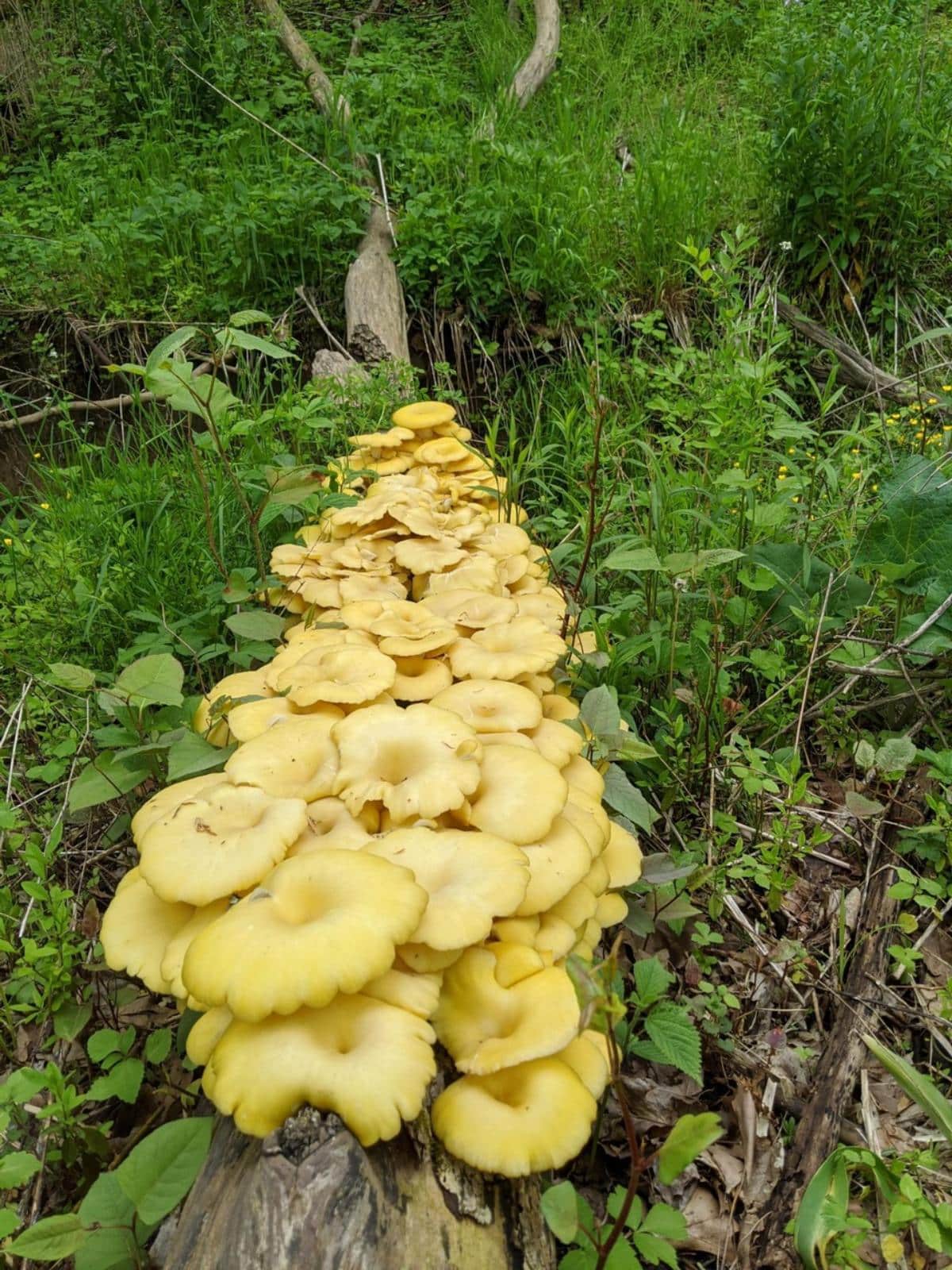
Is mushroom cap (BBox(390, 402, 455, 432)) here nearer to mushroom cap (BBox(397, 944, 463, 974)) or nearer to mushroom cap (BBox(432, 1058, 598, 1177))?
mushroom cap (BBox(397, 944, 463, 974))

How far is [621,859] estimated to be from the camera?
2.04 metres

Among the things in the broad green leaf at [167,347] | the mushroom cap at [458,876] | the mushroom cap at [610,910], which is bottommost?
the mushroom cap at [610,910]

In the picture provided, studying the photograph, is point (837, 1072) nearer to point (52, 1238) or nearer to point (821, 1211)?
point (821, 1211)

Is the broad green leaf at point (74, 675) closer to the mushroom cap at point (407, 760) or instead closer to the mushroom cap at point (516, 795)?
the mushroom cap at point (407, 760)

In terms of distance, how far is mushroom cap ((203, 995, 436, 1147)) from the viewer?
1.33 m

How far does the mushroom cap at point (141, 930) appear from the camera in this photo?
1.65 m

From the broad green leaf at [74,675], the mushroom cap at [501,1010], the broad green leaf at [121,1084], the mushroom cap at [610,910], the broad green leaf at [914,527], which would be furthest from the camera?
the broad green leaf at [914,527]

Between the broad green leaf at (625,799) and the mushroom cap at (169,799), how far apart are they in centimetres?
100

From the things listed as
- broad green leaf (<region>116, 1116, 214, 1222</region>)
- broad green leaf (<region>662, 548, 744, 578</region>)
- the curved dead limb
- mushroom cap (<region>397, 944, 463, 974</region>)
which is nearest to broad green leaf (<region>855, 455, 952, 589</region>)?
broad green leaf (<region>662, 548, 744, 578</region>)

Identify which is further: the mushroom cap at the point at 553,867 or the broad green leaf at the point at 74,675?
the broad green leaf at the point at 74,675

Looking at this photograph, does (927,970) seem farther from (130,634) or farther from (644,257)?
(644,257)

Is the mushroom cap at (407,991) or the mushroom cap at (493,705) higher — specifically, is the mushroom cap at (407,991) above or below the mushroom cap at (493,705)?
above

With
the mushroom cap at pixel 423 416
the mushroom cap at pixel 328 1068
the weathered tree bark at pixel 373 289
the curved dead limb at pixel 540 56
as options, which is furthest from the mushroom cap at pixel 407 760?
the curved dead limb at pixel 540 56

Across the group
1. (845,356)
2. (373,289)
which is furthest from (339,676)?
(845,356)
